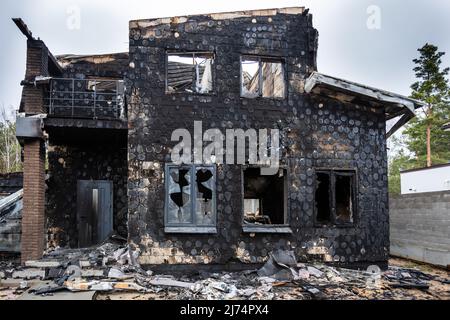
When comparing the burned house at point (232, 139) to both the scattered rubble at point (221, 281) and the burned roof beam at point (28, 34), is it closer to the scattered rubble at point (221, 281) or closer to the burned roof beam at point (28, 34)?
the burned roof beam at point (28, 34)

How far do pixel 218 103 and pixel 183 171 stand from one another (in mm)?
1955

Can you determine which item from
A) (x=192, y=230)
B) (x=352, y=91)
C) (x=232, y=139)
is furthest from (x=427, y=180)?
(x=192, y=230)

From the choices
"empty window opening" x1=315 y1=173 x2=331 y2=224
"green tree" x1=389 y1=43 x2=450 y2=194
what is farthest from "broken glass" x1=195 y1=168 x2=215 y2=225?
"green tree" x1=389 y1=43 x2=450 y2=194

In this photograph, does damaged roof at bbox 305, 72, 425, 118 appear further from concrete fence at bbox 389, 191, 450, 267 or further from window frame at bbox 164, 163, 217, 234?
concrete fence at bbox 389, 191, 450, 267

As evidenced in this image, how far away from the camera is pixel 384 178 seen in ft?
34.6

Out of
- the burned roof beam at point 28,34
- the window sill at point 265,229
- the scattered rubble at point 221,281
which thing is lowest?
the scattered rubble at point 221,281

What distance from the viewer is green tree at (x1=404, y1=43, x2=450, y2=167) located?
26078 mm

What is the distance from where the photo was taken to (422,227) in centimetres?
1271

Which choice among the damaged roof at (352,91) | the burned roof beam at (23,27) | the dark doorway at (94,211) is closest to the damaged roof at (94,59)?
the burned roof beam at (23,27)

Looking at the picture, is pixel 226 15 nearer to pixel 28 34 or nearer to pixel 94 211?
pixel 28 34

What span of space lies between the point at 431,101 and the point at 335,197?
762 inches

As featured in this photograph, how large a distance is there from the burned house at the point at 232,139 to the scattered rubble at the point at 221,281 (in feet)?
1.45

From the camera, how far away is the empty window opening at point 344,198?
1047 cm
